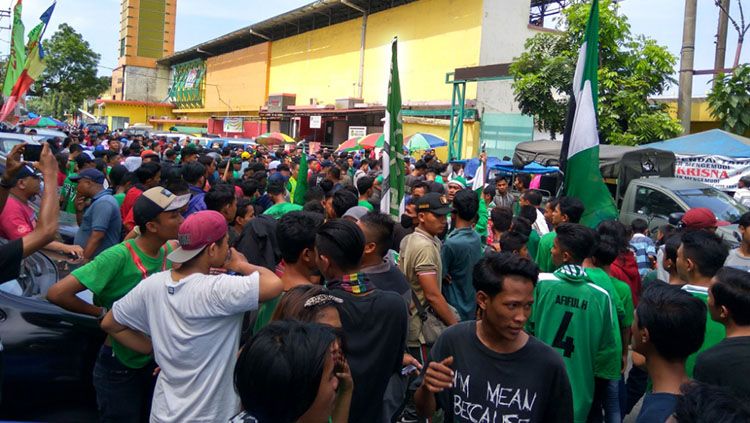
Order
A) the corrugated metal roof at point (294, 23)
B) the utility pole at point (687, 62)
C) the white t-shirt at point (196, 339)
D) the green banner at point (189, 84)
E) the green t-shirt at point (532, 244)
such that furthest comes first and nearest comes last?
the green banner at point (189, 84)
the corrugated metal roof at point (294, 23)
the utility pole at point (687, 62)
the green t-shirt at point (532, 244)
the white t-shirt at point (196, 339)

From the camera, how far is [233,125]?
160 feet

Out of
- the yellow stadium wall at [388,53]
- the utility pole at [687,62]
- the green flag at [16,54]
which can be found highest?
the yellow stadium wall at [388,53]

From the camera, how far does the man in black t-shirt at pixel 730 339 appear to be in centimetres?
251

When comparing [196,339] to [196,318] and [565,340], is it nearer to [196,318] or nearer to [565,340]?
[196,318]

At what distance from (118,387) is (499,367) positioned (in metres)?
2.02

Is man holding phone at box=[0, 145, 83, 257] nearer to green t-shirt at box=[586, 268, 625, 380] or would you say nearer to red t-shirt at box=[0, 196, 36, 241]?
red t-shirt at box=[0, 196, 36, 241]

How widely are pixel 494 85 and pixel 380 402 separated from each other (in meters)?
23.2

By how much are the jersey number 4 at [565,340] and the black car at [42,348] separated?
8.80ft

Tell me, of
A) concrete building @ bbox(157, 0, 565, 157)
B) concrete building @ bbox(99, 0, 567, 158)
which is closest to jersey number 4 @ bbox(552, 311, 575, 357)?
concrete building @ bbox(99, 0, 567, 158)

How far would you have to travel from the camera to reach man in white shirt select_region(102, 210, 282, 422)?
8.91 feet

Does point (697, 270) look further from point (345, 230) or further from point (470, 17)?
point (470, 17)

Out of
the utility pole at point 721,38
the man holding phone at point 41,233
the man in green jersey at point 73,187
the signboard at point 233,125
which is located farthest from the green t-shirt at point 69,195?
the signboard at point 233,125

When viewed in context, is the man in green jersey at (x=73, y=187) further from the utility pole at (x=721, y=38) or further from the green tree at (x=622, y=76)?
the utility pole at (x=721, y=38)

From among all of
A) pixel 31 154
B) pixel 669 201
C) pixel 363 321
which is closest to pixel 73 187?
pixel 31 154
